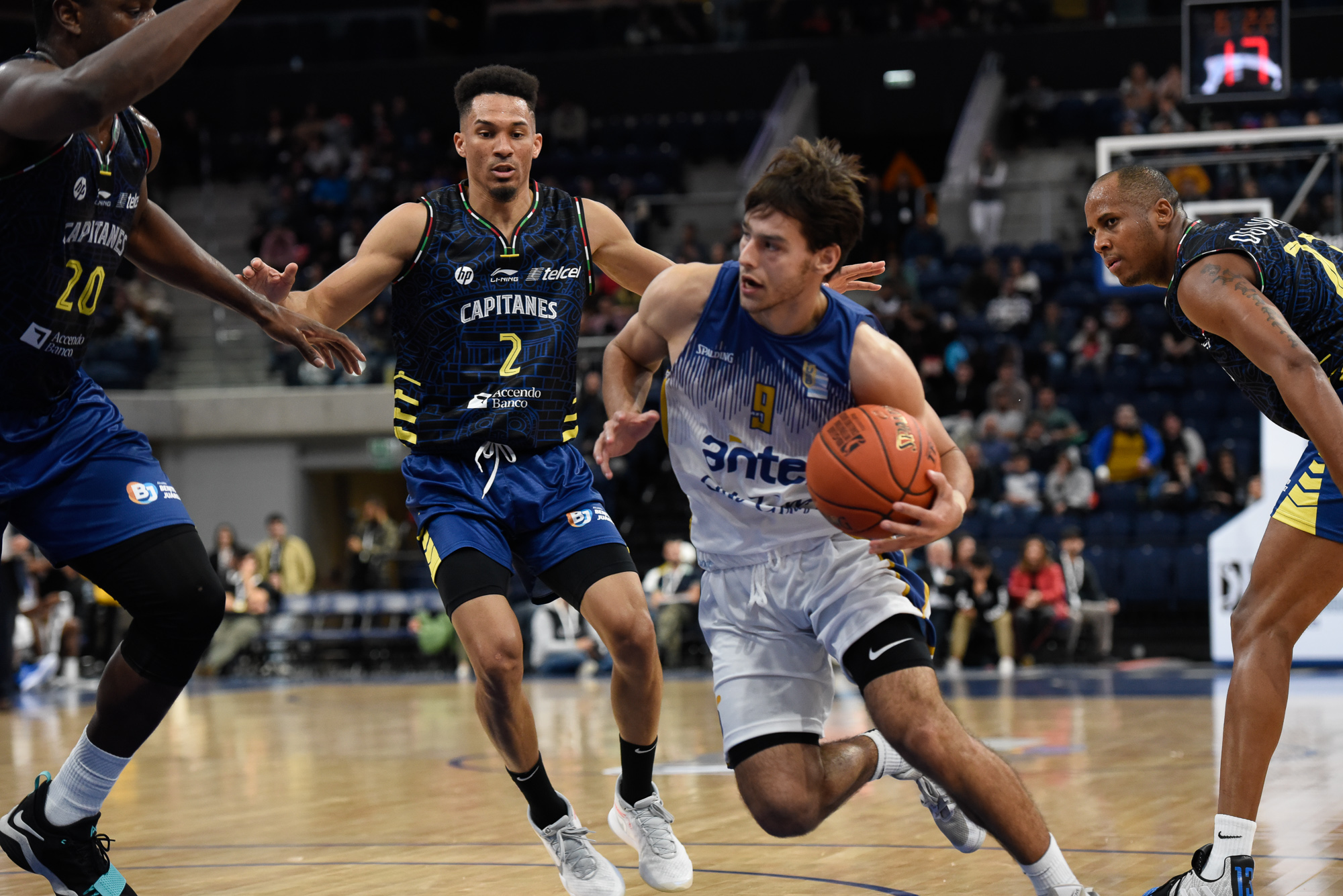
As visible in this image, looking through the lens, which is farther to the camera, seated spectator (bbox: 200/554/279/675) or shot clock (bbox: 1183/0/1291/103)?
seated spectator (bbox: 200/554/279/675)

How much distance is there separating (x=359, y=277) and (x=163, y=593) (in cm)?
128

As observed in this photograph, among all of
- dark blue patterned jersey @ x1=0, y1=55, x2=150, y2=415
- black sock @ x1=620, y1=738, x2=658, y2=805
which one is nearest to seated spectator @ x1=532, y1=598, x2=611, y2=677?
black sock @ x1=620, y1=738, x2=658, y2=805

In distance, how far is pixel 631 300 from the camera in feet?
66.0

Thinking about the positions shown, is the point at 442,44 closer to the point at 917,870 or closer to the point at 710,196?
the point at 710,196

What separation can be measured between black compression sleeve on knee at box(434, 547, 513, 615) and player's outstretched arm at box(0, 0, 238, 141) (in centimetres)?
173

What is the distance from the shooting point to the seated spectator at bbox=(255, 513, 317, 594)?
58.7 feet

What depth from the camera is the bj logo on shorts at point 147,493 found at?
4340 mm

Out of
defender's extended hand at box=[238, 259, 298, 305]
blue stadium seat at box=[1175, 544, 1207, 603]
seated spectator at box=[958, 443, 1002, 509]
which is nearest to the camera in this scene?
defender's extended hand at box=[238, 259, 298, 305]

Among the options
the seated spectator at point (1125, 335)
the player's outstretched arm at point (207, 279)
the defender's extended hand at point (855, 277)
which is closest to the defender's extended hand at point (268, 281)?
the player's outstretched arm at point (207, 279)

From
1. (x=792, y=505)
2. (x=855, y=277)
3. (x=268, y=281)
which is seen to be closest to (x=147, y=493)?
(x=268, y=281)

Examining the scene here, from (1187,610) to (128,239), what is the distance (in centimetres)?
1270

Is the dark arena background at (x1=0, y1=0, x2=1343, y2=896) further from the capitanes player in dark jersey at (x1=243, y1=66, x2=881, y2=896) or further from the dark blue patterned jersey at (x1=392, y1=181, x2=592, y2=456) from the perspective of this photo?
the dark blue patterned jersey at (x1=392, y1=181, x2=592, y2=456)

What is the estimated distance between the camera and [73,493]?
427cm

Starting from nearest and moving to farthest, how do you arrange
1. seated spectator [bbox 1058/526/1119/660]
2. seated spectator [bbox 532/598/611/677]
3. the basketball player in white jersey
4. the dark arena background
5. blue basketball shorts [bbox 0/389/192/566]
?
1. the basketball player in white jersey
2. blue basketball shorts [bbox 0/389/192/566]
3. the dark arena background
4. seated spectator [bbox 1058/526/1119/660]
5. seated spectator [bbox 532/598/611/677]
